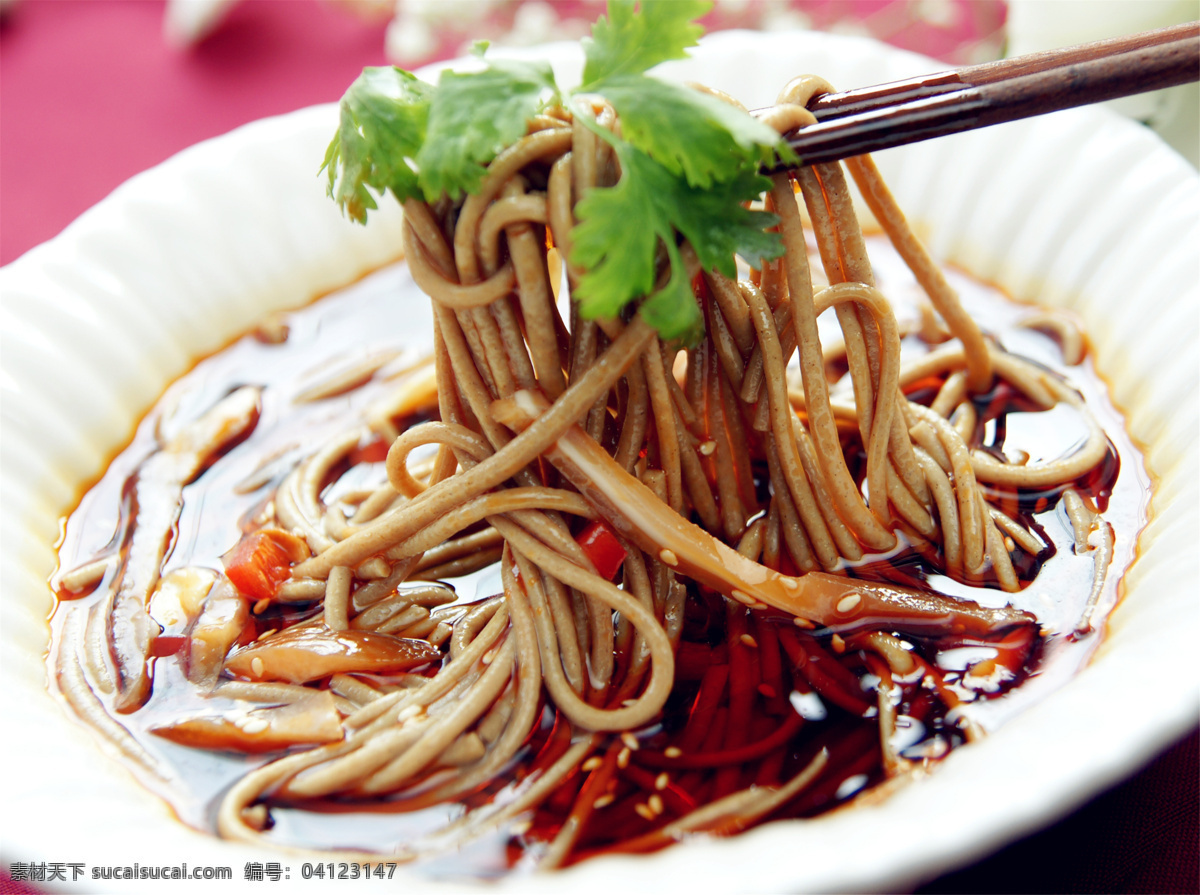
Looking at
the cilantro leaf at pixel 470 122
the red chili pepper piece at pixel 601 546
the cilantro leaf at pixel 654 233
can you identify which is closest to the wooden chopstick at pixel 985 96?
the cilantro leaf at pixel 654 233

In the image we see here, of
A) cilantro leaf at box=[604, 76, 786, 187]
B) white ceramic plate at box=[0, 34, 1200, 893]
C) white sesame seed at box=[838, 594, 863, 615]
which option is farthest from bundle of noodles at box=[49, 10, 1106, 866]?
white ceramic plate at box=[0, 34, 1200, 893]

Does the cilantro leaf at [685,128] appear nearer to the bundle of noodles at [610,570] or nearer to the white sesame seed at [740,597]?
the bundle of noodles at [610,570]

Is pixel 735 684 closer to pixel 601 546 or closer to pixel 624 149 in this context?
pixel 601 546

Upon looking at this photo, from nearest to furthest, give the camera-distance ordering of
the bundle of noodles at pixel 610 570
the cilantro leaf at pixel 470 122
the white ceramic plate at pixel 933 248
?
1. the white ceramic plate at pixel 933 248
2. the cilantro leaf at pixel 470 122
3. the bundle of noodles at pixel 610 570

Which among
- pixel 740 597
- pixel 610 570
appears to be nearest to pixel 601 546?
pixel 610 570

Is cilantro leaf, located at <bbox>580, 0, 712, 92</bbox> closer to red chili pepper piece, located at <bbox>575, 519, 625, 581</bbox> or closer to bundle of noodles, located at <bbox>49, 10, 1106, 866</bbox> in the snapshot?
bundle of noodles, located at <bbox>49, 10, 1106, 866</bbox>

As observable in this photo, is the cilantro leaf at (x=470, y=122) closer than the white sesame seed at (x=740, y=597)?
Yes
